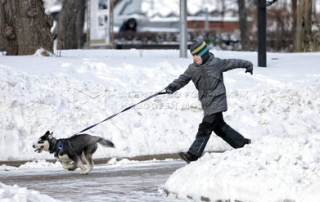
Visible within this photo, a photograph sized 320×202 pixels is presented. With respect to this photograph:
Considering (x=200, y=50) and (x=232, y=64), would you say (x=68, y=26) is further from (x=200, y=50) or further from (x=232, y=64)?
(x=200, y=50)

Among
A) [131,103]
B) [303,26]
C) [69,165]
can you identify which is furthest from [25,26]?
[303,26]

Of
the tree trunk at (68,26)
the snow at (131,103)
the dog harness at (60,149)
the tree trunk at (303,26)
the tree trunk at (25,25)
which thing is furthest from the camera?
the tree trunk at (68,26)

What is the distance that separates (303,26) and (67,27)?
754 cm

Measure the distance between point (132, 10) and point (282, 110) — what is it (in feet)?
102

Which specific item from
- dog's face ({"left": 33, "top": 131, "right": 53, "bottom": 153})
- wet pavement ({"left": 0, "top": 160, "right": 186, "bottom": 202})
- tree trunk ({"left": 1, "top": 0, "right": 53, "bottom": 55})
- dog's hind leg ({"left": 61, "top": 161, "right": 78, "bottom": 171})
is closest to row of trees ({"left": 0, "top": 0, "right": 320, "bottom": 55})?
tree trunk ({"left": 1, "top": 0, "right": 53, "bottom": 55})

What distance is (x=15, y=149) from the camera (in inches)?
618

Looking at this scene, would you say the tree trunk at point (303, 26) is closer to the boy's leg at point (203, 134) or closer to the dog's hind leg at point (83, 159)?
the dog's hind leg at point (83, 159)

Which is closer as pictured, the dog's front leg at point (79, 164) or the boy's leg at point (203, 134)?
the boy's leg at point (203, 134)

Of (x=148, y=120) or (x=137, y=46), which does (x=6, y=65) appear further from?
(x=137, y=46)

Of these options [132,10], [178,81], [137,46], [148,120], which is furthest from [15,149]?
[132,10]

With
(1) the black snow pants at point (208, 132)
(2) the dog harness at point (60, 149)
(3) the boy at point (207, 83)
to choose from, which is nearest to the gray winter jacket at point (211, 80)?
(3) the boy at point (207, 83)

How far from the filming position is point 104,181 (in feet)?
42.3

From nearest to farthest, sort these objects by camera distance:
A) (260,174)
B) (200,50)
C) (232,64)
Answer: (260,174), (200,50), (232,64)

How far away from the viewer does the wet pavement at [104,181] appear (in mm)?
11289
